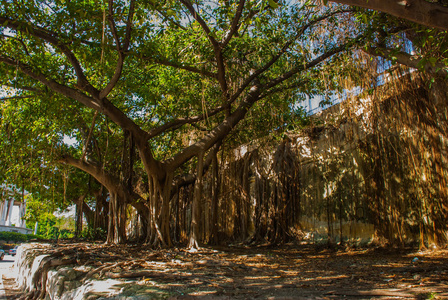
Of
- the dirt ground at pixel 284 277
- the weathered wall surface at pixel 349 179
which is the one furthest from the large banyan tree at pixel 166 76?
the dirt ground at pixel 284 277

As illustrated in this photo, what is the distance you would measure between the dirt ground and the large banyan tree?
1.98 metres

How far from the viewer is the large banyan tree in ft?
18.4

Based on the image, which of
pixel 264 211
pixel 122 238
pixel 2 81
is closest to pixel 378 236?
pixel 264 211

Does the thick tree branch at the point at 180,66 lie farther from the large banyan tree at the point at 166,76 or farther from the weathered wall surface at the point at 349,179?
the weathered wall surface at the point at 349,179

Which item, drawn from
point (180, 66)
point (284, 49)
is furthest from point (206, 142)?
point (284, 49)

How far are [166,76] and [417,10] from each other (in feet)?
18.1

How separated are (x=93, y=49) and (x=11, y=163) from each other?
3.79 metres

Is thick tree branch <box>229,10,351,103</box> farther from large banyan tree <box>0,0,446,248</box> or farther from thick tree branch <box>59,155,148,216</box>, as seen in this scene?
thick tree branch <box>59,155,148,216</box>

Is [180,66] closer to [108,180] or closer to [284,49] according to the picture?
[284,49]

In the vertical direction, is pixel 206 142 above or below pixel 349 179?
above

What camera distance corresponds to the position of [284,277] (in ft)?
11.1

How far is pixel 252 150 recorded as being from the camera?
8.04 metres

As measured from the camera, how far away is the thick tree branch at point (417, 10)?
7.54ft

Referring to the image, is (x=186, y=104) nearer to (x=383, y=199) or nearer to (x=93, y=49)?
(x=93, y=49)
